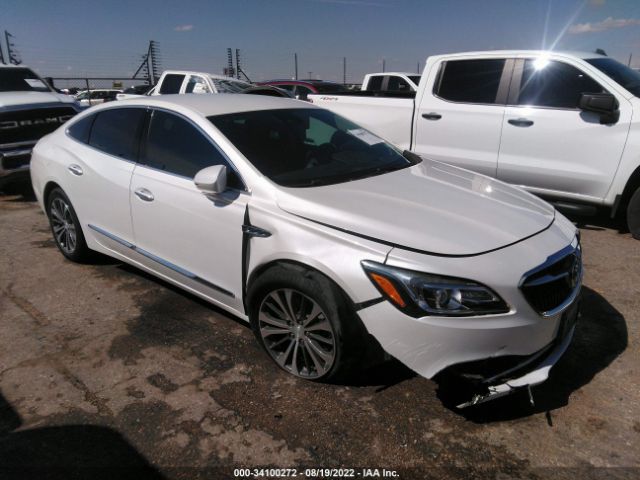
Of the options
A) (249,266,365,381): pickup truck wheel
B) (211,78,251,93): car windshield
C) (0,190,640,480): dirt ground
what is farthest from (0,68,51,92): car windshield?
(249,266,365,381): pickup truck wheel

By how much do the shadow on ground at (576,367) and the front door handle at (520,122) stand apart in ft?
7.25

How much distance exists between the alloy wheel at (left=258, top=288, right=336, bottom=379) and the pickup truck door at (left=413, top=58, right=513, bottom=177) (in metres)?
3.70

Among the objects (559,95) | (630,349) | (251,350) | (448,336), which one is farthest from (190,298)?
(559,95)

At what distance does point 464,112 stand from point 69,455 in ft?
16.6

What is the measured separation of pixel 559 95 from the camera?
16.8 feet

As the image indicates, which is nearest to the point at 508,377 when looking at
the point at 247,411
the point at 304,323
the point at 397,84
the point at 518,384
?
the point at 518,384

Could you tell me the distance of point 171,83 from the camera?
11758mm

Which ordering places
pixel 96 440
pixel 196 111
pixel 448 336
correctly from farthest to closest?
1. pixel 196 111
2. pixel 96 440
3. pixel 448 336

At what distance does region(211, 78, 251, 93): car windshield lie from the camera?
36.8 ft

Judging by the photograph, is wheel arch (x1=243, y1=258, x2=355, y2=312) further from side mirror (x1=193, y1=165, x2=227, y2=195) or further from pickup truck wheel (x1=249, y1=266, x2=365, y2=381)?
side mirror (x1=193, y1=165, x2=227, y2=195)

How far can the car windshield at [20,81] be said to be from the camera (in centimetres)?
812

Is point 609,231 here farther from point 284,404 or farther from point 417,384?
point 284,404

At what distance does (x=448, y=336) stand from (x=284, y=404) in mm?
976

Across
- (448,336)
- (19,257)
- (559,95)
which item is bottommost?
(19,257)
